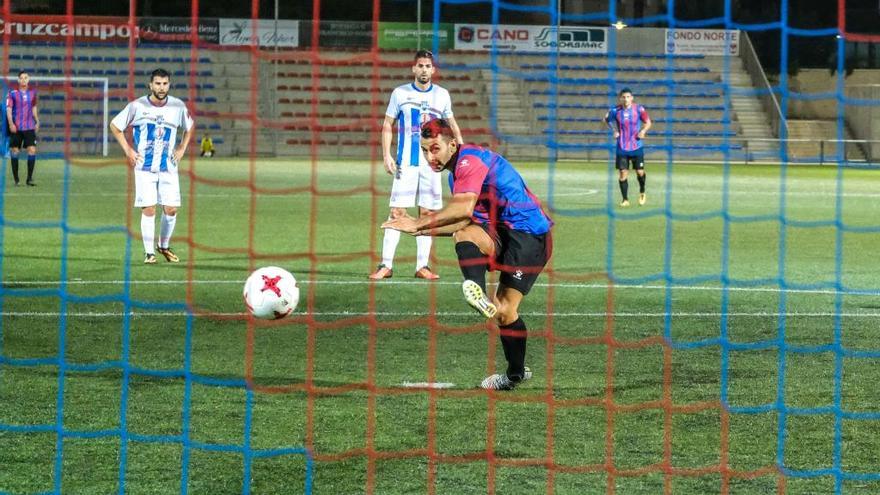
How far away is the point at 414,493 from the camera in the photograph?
509cm

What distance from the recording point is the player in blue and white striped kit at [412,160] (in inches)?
458

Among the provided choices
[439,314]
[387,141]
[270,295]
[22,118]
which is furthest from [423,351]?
[22,118]

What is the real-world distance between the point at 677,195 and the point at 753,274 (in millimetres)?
11622

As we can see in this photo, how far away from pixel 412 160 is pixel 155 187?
2.76m

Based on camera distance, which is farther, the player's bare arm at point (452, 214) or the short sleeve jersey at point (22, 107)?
the short sleeve jersey at point (22, 107)

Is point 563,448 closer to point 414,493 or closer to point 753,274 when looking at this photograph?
point 414,493

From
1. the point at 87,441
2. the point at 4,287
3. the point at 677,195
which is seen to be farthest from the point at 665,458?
the point at 677,195

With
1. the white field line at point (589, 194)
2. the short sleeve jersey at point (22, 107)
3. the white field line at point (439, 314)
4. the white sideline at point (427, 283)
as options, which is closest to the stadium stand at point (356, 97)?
the white field line at point (589, 194)

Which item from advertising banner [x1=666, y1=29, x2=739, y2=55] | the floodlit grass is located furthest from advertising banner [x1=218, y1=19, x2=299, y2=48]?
the floodlit grass

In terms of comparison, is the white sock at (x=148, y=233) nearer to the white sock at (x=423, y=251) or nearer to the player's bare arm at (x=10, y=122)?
the white sock at (x=423, y=251)

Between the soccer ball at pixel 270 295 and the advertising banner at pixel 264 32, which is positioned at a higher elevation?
the advertising banner at pixel 264 32

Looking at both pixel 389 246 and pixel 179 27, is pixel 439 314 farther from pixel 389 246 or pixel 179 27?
pixel 179 27

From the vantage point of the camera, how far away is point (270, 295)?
720cm

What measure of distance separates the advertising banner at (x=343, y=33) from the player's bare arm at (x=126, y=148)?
1105 inches
